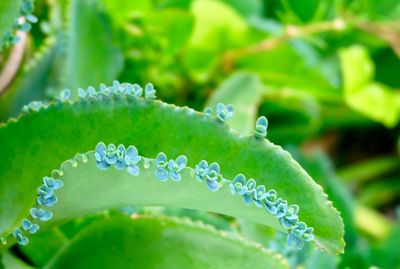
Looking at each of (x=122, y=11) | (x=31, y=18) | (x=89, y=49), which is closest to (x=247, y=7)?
(x=122, y=11)

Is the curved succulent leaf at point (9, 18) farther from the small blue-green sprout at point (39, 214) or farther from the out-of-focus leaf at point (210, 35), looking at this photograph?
the out-of-focus leaf at point (210, 35)

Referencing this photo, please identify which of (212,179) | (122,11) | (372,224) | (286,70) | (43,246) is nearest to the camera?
(212,179)

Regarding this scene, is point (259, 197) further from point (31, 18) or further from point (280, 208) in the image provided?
point (31, 18)

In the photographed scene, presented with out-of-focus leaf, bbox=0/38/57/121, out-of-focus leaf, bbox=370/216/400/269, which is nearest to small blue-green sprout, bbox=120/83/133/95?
out-of-focus leaf, bbox=0/38/57/121

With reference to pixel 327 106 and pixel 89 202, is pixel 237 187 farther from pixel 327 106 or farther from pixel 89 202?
pixel 327 106

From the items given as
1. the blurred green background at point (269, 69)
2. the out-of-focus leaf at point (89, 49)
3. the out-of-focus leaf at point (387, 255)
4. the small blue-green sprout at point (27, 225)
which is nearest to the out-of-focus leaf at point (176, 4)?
the blurred green background at point (269, 69)

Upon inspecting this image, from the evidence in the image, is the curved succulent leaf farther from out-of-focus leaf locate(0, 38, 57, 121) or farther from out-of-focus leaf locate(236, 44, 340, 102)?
out-of-focus leaf locate(236, 44, 340, 102)
